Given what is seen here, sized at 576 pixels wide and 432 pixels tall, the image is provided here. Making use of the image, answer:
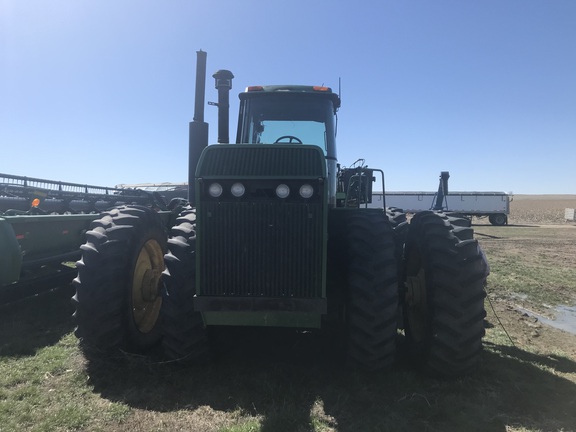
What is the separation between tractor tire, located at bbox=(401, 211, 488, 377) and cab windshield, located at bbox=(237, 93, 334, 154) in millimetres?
1837

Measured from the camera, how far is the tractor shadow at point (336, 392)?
321 cm

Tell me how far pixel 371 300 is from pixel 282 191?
115 centimetres

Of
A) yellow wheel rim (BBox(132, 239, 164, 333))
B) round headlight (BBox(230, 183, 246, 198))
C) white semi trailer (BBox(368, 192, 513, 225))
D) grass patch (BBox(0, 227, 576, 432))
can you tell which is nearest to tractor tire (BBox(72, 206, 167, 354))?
yellow wheel rim (BBox(132, 239, 164, 333))

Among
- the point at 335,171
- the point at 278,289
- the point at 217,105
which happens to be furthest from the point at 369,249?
the point at 217,105

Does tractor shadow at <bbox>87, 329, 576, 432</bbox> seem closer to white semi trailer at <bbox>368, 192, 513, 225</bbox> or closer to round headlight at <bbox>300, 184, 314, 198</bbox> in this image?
round headlight at <bbox>300, 184, 314, 198</bbox>

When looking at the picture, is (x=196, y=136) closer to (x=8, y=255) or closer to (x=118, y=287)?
(x=118, y=287)

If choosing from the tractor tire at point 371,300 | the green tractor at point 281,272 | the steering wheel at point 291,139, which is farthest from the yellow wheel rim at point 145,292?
the tractor tire at point 371,300

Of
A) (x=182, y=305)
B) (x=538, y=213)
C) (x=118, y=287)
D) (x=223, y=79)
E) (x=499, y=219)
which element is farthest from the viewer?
(x=538, y=213)

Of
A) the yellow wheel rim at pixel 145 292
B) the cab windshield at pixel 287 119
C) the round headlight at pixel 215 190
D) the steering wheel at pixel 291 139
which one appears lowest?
the yellow wheel rim at pixel 145 292

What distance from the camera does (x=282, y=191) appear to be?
3.57m

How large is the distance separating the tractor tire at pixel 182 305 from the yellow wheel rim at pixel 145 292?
745mm

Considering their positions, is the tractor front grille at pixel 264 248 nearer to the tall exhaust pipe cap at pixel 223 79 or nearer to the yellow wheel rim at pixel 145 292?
the yellow wheel rim at pixel 145 292

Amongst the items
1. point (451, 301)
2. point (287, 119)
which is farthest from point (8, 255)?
point (451, 301)

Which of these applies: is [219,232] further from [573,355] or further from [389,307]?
[573,355]
